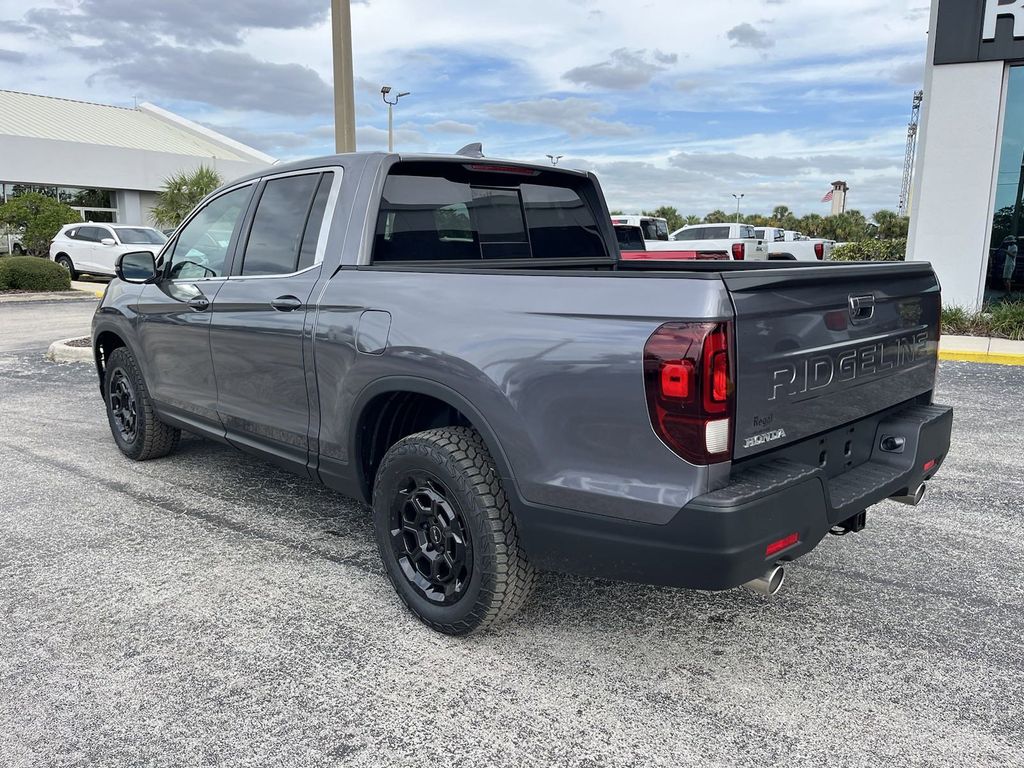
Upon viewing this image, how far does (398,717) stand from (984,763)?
70.6 inches

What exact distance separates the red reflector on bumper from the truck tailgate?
28cm

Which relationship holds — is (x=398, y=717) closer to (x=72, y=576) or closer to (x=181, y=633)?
(x=181, y=633)

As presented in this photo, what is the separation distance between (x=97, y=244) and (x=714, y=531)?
2385 cm

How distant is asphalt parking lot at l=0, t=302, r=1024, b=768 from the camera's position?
255 cm

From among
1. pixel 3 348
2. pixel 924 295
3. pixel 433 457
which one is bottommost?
pixel 3 348

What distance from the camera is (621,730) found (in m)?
2.61

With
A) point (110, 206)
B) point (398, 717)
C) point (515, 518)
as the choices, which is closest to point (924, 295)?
point (515, 518)

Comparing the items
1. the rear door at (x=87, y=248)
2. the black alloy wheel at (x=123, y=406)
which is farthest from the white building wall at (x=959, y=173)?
the rear door at (x=87, y=248)

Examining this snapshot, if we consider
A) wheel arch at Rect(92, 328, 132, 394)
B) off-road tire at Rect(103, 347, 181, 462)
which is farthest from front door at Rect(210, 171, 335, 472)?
wheel arch at Rect(92, 328, 132, 394)

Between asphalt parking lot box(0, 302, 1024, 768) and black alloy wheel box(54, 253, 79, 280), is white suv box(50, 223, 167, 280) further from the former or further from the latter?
asphalt parking lot box(0, 302, 1024, 768)

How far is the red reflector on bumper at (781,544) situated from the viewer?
2520 mm

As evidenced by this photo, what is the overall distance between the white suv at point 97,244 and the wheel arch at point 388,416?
19.8m

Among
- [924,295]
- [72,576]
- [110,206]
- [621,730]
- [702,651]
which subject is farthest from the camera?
[110,206]

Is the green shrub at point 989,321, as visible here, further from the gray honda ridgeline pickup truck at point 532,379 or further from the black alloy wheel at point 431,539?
the black alloy wheel at point 431,539
